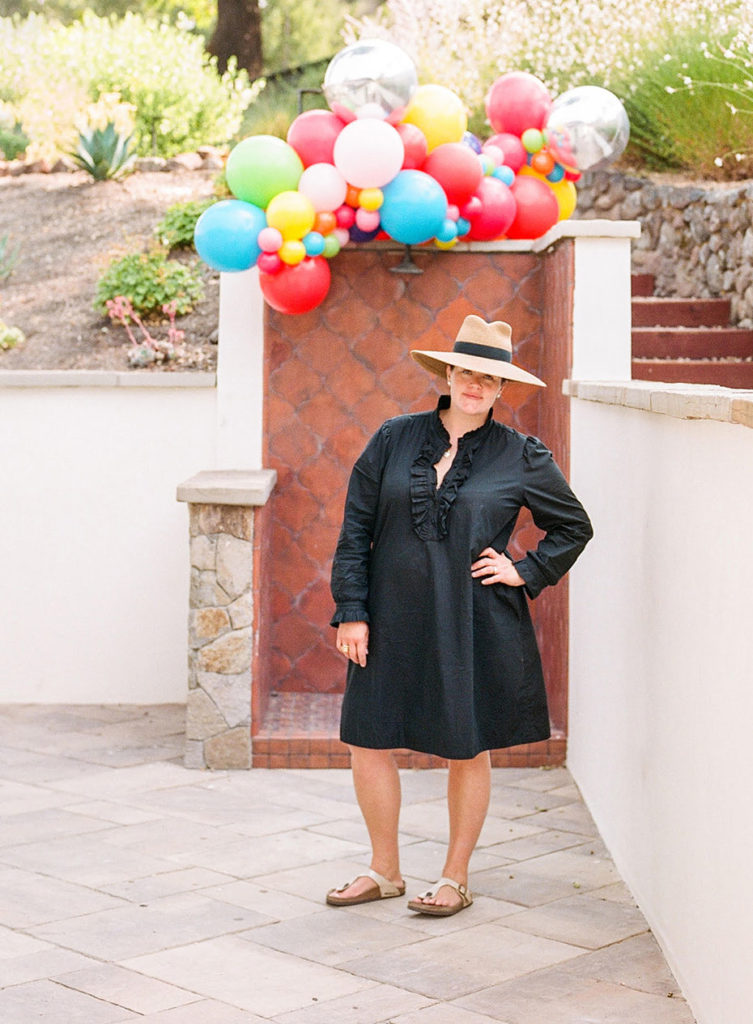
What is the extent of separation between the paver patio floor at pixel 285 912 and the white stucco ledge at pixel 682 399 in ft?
4.54

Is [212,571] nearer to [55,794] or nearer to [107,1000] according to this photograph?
[55,794]

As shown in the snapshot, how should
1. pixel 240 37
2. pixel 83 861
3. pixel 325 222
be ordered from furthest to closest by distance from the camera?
pixel 240 37 → pixel 325 222 → pixel 83 861

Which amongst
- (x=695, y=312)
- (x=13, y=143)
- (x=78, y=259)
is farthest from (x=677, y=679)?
(x=13, y=143)

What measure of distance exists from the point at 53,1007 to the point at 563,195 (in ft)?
13.4

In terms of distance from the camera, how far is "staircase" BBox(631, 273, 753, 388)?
26.8ft

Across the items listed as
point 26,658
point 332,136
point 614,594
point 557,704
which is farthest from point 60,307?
point 614,594

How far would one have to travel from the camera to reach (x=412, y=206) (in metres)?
5.41

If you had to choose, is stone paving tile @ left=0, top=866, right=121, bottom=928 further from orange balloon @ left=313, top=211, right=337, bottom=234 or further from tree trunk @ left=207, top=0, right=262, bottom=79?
tree trunk @ left=207, top=0, right=262, bottom=79

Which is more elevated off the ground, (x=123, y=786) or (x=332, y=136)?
(x=332, y=136)

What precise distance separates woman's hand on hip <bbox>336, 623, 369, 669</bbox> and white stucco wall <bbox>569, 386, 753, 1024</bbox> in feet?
2.53

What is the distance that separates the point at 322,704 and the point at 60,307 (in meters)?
4.46

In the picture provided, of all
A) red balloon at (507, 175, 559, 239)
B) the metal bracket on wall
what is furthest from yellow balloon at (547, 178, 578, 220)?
the metal bracket on wall

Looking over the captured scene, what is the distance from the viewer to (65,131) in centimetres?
1255

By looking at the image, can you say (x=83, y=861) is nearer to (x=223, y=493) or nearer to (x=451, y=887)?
(x=451, y=887)
